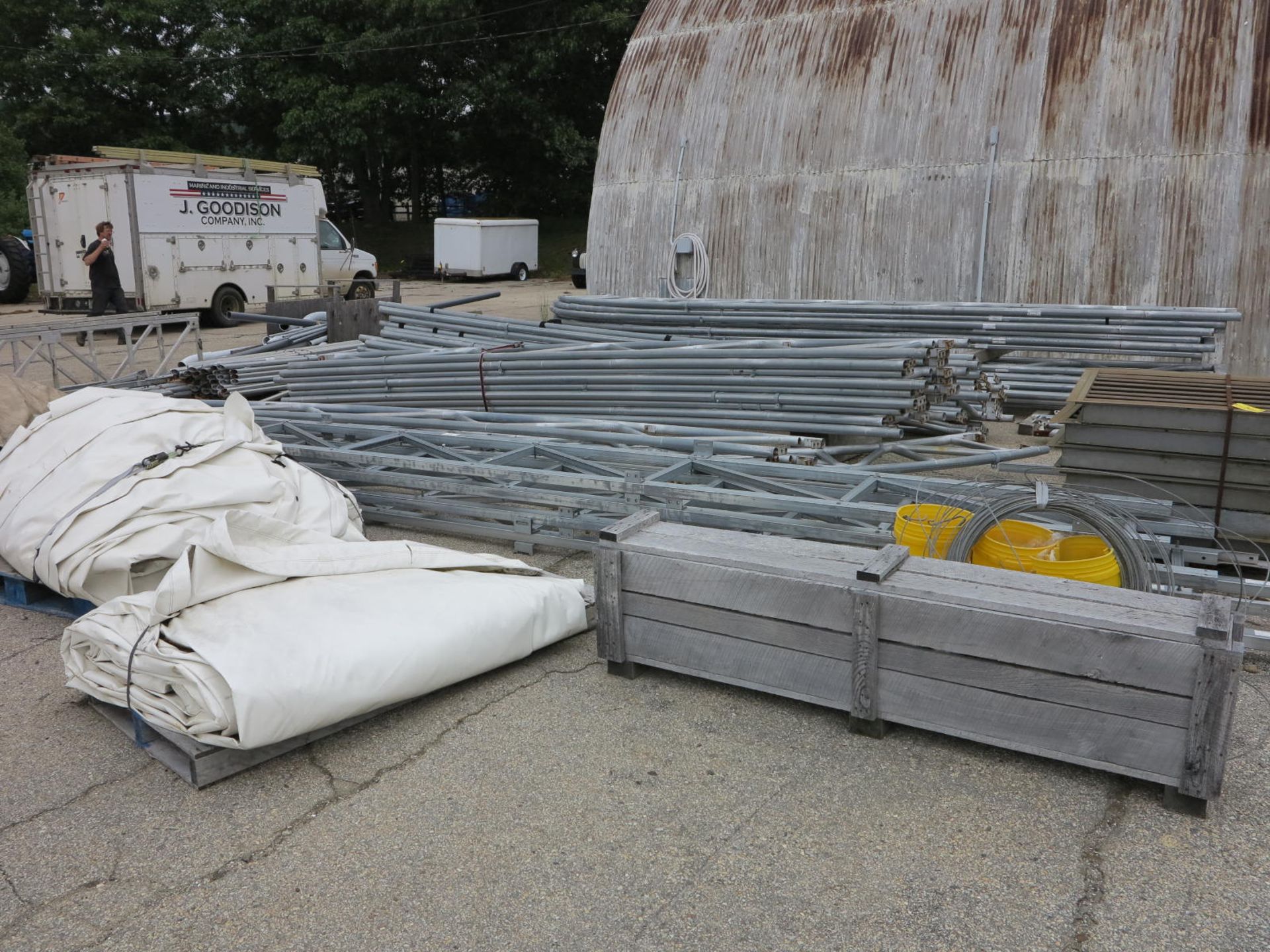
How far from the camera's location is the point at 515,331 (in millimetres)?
12094

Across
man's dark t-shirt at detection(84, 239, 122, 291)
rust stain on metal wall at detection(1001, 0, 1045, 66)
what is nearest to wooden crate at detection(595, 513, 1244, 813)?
rust stain on metal wall at detection(1001, 0, 1045, 66)

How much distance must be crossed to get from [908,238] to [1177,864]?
10.7 meters

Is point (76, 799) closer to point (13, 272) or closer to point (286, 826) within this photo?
point (286, 826)

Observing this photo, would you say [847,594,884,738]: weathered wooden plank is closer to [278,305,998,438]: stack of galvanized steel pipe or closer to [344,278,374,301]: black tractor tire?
[278,305,998,438]: stack of galvanized steel pipe

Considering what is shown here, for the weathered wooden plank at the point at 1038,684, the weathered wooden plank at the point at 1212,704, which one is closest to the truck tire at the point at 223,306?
the weathered wooden plank at the point at 1038,684

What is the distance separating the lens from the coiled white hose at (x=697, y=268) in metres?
14.8

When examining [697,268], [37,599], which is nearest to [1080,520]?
[37,599]

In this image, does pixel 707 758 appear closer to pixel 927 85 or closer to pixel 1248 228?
pixel 1248 228

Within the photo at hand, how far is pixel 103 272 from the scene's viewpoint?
16672mm

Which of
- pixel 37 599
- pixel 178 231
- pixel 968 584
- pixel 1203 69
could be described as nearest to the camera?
pixel 968 584

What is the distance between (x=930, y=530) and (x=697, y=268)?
10155mm

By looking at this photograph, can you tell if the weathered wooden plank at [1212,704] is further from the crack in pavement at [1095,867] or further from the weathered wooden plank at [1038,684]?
the crack in pavement at [1095,867]

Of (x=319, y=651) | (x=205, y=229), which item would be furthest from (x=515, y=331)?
(x=205, y=229)

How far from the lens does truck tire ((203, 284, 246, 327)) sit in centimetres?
2061
